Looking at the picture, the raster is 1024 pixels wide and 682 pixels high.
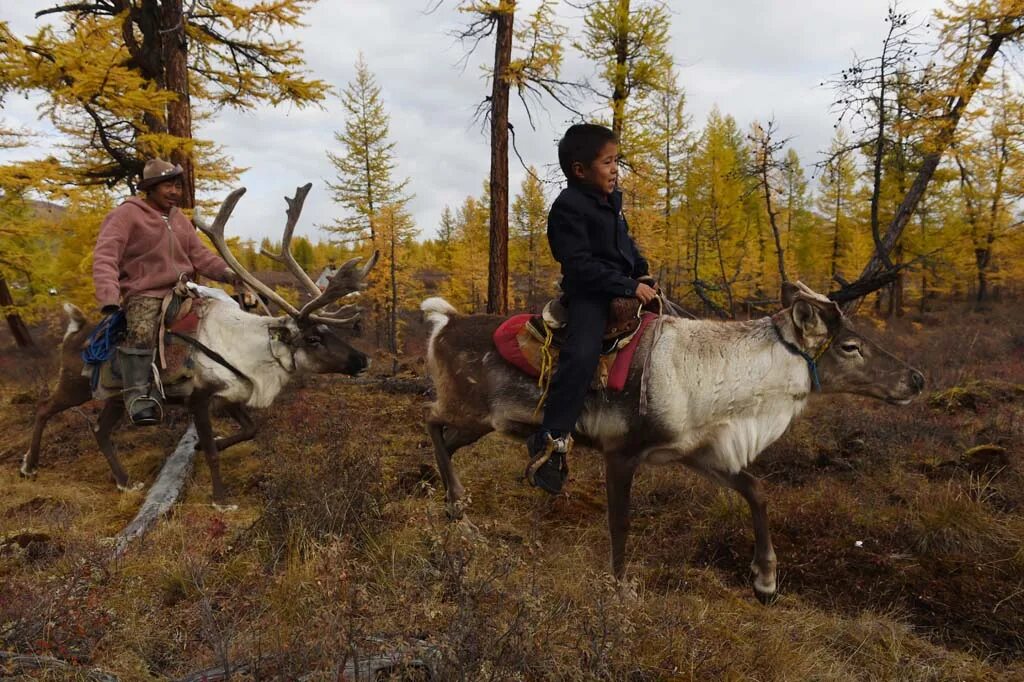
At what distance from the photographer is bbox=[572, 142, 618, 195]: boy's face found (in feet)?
11.1

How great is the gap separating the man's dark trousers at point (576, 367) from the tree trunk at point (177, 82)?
7.64 m

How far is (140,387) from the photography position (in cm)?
467

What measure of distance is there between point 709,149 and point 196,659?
2964 cm

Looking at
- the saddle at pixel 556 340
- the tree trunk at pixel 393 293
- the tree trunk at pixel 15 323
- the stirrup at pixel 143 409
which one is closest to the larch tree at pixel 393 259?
the tree trunk at pixel 393 293

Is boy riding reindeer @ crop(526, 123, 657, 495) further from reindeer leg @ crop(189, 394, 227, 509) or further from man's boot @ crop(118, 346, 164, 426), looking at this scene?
man's boot @ crop(118, 346, 164, 426)

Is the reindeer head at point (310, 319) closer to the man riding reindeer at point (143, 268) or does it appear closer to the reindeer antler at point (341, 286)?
the reindeer antler at point (341, 286)

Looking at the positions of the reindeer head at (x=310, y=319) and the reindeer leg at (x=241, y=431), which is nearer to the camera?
the reindeer head at (x=310, y=319)

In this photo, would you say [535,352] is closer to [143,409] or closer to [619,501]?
[619,501]

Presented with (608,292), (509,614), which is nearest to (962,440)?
(608,292)

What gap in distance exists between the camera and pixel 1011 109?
11.0 metres

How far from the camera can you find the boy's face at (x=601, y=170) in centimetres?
339

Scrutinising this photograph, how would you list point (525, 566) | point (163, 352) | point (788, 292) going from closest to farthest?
1. point (525, 566)
2. point (788, 292)
3. point (163, 352)

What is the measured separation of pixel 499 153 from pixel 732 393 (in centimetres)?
763

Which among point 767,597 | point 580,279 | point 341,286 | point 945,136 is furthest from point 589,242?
point 945,136
